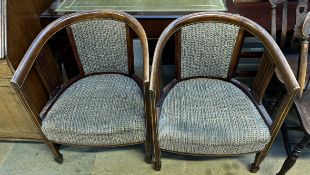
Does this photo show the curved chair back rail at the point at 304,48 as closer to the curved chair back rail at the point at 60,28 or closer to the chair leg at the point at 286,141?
the chair leg at the point at 286,141

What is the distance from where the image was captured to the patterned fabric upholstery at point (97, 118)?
115 centimetres

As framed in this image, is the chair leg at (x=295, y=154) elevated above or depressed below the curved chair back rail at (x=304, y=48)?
below

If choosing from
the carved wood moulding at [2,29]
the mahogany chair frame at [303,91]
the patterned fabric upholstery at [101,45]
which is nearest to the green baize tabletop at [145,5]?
the patterned fabric upholstery at [101,45]

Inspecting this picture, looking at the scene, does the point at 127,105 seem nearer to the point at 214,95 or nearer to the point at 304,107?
the point at 214,95

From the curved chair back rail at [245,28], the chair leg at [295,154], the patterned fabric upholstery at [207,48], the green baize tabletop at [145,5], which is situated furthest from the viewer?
the green baize tabletop at [145,5]

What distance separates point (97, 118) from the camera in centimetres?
118

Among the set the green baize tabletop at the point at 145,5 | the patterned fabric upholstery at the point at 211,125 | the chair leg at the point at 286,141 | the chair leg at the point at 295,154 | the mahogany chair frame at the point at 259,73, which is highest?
the green baize tabletop at the point at 145,5

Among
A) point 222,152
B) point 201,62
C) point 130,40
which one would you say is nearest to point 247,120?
point 222,152

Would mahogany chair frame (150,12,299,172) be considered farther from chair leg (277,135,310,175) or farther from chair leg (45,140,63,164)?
chair leg (45,140,63,164)

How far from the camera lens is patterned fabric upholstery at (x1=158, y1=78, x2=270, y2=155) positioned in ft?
3.56

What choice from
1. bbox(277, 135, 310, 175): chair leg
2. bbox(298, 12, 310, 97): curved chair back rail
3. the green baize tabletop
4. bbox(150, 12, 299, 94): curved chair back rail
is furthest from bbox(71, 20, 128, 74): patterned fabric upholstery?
Answer: bbox(277, 135, 310, 175): chair leg

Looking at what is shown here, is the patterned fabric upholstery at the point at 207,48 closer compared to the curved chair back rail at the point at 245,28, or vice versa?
the curved chair back rail at the point at 245,28

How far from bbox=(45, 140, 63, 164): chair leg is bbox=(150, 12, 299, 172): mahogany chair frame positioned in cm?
52

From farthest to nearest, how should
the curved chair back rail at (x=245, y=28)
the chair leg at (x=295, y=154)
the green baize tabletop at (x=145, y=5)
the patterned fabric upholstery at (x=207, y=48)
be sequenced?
the green baize tabletop at (x=145, y=5)
the patterned fabric upholstery at (x=207, y=48)
the chair leg at (x=295, y=154)
the curved chair back rail at (x=245, y=28)
